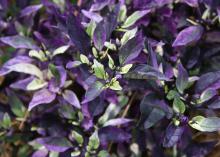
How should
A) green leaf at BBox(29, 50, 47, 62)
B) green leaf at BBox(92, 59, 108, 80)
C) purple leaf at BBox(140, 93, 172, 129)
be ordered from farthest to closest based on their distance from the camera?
1. green leaf at BBox(29, 50, 47, 62)
2. purple leaf at BBox(140, 93, 172, 129)
3. green leaf at BBox(92, 59, 108, 80)

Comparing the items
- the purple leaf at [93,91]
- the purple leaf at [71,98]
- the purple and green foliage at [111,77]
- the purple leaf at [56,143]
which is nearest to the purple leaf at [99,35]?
the purple and green foliage at [111,77]

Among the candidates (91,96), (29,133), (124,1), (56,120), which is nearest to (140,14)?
(124,1)

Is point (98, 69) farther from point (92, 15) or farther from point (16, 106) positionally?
point (16, 106)

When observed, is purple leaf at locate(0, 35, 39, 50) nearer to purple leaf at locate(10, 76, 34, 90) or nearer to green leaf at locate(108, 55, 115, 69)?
purple leaf at locate(10, 76, 34, 90)

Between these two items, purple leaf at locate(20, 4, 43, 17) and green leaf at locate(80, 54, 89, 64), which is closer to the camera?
green leaf at locate(80, 54, 89, 64)

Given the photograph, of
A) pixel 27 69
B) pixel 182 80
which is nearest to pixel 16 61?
pixel 27 69

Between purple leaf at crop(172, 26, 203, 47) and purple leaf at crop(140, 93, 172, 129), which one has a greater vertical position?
purple leaf at crop(172, 26, 203, 47)

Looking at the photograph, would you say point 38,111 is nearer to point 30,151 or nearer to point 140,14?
point 30,151

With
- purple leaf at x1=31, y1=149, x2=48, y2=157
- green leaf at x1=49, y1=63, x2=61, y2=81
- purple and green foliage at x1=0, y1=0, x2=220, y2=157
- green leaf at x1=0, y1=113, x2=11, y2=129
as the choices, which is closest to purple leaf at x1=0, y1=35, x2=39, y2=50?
purple and green foliage at x1=0, y1=0, x2=220, y2=157
